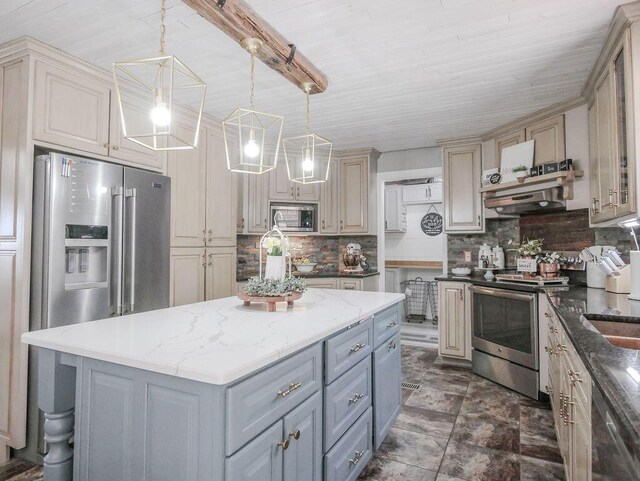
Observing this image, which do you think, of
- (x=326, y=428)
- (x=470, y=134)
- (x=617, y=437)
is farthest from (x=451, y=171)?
(x=617, y=437)

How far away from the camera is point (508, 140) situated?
12.4 feet

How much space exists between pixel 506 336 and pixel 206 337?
2.80 meters

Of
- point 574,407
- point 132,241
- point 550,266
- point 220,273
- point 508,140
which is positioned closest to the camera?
point 574,407

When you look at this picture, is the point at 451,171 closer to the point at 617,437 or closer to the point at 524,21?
the point at 524,21

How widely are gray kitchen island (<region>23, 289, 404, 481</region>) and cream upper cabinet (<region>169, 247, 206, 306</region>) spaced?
1.25 m

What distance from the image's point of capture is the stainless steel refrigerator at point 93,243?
225 cm

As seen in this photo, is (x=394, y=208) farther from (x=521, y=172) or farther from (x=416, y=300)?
(x=521, y=172)

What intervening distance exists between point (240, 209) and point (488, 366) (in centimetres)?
302

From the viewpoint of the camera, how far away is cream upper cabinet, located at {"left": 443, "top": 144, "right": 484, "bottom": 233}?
412 centimetres

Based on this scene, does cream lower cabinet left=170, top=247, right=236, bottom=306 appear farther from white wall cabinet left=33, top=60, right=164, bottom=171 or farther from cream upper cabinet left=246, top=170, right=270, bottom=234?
white wall cabinet left=33, top=60, right=164, bottom=171

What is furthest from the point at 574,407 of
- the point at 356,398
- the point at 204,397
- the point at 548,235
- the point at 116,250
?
the point at 116,250

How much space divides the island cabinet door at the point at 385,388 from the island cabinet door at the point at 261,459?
964mm

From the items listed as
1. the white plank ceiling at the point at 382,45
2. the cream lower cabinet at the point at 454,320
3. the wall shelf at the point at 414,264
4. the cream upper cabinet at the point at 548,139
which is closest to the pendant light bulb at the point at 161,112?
the white plank ceiling at the point at 382,45

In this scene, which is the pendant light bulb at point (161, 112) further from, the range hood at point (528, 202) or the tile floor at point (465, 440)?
the range hood at point (528, 202)
